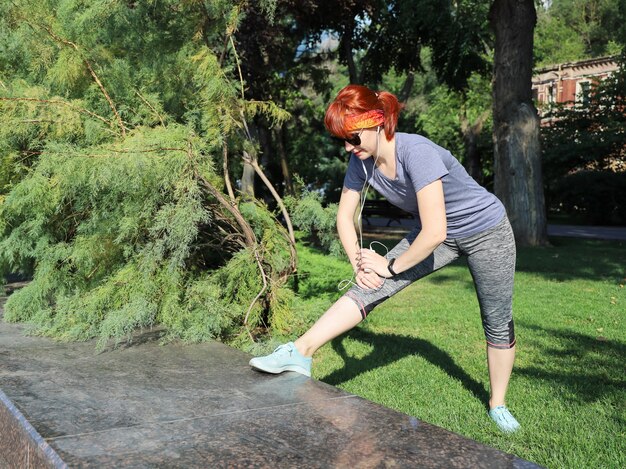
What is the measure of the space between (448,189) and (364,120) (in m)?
0.58

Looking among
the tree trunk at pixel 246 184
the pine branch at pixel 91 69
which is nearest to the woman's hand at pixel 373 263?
the tree trunk at pixel 246 184

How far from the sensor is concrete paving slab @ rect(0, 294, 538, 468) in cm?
224

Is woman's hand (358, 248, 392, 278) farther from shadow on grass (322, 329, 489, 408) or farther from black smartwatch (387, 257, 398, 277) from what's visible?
shadow on grass (322, 329, 489, 408)

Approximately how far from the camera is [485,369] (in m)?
4.65

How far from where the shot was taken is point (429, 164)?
9.93 feet

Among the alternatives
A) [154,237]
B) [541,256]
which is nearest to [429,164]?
[154,237]

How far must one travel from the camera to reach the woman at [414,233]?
3066 millimetres

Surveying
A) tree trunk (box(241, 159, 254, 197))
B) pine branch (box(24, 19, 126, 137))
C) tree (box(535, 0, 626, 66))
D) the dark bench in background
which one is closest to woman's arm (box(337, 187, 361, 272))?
tree trunk (box(241, 159, 254, 197))

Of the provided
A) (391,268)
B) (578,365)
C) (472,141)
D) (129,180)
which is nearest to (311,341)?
(391,268)

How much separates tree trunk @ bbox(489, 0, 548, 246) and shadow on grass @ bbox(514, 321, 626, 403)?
30.1 feet

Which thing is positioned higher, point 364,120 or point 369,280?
point 364,120

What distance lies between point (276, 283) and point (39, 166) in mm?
1926

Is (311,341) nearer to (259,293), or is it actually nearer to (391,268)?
(391,268)

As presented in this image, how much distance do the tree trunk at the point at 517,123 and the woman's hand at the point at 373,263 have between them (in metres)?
12.0
